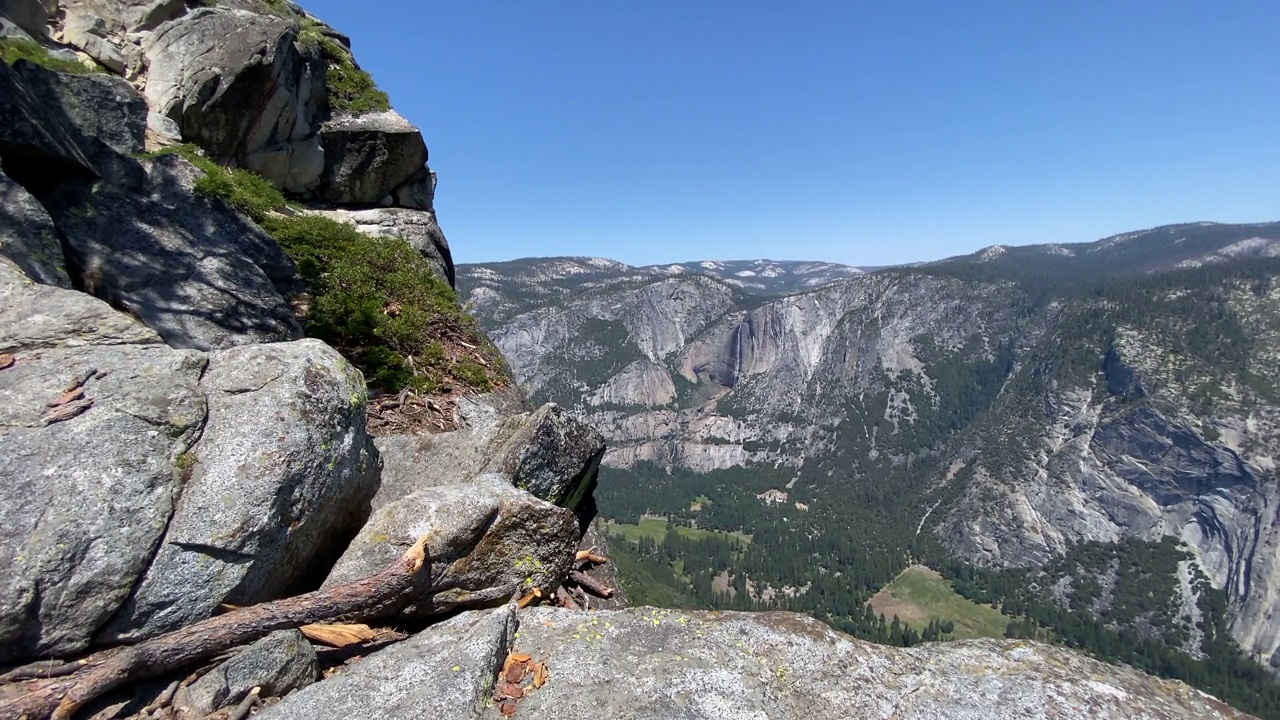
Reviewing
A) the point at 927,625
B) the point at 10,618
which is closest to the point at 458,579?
the point at 10,618

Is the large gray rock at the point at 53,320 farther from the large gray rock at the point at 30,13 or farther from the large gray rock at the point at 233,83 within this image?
the large gray rock at the point at 233,83

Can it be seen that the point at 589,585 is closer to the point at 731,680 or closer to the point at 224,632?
the point at 731,680

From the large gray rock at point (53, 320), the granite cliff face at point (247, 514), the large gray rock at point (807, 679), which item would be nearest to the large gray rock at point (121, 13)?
the granite cliff face at point (247, 514)

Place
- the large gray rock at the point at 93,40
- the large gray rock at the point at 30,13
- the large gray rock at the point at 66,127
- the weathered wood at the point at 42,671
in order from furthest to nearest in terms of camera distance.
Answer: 1. the large gray rock at the point at 93,40
2. the large gray rock at the point at 30,13
3. the large gray rock at the point at 66,127
4. the weathered wood at the point at 42,671

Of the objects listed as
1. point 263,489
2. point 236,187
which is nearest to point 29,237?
point 263,489

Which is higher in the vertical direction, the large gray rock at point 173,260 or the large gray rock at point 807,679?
the large gray rock at point 173,260
